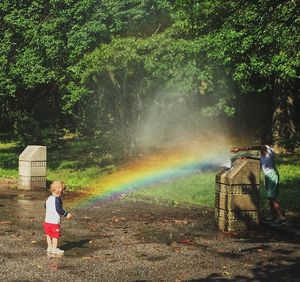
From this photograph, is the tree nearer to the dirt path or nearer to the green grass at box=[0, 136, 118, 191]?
the dirt path

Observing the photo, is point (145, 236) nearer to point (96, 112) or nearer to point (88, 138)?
point (96, 112)

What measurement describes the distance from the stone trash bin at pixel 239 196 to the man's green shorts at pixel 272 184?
0.52 meters

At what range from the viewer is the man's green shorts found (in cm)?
1020

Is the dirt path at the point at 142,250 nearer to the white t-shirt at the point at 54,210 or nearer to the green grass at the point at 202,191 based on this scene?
the white t-shirt at the point at 54,210

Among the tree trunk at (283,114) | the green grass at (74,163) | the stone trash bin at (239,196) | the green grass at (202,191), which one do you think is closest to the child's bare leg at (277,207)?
the stone trash bin at (239,196)

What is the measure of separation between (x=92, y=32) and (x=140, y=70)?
8.45 ft

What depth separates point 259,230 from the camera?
32.0 feet

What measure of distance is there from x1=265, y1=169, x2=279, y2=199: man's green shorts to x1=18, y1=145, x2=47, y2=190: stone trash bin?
28.6 ft

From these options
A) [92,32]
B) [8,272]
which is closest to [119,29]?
[92,32]

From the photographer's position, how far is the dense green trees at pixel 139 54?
618 inches

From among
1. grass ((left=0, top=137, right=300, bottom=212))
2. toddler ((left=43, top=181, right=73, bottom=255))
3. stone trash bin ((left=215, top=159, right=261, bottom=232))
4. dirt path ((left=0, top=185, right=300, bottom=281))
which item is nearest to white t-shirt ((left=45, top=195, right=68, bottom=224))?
toddler ((left=43, top=181, right=73, bottom=255))

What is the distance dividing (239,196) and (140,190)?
666 cm

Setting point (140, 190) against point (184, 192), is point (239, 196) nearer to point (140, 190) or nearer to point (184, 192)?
point (184, 192)

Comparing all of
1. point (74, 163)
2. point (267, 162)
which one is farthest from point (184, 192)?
point (74, 163)
